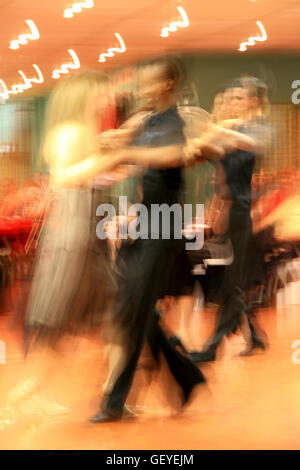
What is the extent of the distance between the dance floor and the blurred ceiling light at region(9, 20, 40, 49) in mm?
957

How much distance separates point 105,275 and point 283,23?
41.1 inches

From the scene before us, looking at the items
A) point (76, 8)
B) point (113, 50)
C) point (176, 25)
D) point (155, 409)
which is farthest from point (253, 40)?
point (155, 409)

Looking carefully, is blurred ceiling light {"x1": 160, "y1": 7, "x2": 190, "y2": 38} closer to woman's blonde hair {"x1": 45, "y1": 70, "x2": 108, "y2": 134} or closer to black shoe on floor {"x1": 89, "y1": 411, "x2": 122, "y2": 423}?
woman's blonde hair {"x1": 45, "y1": 70, "x2": 108, "y2": 134}

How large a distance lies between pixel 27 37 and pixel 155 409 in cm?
128

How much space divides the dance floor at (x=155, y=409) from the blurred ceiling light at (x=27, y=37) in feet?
3.14

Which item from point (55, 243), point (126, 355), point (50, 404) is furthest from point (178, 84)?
point (50, 404)

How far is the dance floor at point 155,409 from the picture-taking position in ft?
9.96

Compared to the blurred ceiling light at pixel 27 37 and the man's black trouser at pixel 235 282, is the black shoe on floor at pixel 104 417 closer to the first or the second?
the man's black trouser at pixel 235 282

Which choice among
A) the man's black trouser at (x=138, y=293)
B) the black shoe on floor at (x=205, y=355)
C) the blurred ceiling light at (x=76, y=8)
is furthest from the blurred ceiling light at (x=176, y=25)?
the black shoe on floor at (x=205, y=355)

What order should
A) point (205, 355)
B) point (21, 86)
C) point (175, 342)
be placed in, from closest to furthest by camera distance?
1. point (21, 86)
2. point (175, 342)
3. point (205, 355)

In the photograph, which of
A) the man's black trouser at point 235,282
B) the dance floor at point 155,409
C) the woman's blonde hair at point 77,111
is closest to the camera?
the dance floor at point 155,409

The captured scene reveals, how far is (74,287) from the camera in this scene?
322 cm

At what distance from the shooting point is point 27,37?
10.5ft

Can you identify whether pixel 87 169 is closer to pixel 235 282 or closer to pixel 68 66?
pixel 68 66
